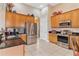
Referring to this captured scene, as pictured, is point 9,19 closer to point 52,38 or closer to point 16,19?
point 16,19

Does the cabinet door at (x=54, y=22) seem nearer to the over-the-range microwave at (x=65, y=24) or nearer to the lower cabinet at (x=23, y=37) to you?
the over-the-range microwave at (x=65, y=24)

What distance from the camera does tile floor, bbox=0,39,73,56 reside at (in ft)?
5.26

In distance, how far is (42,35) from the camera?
1.71 metres

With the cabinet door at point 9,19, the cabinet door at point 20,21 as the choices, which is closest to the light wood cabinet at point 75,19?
the cabinet door at point 20,21

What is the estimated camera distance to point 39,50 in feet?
5.40

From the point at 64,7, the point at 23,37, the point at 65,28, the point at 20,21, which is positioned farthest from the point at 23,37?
the point at 64,7

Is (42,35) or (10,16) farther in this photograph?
(42,35)

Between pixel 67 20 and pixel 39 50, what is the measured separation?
2.02ft

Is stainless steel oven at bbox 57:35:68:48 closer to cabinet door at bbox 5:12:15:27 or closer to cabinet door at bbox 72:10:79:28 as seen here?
cabinet door at bbox 72:10:79:28

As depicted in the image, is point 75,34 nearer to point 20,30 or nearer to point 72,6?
point 72,6

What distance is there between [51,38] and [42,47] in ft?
0.65

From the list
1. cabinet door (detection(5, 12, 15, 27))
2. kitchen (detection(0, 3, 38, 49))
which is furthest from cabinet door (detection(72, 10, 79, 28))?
cabinet door (detection(5, 12, 15, 27))

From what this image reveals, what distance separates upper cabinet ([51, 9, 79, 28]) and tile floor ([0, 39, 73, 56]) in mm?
328

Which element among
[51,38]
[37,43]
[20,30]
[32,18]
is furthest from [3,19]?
[51,38]
